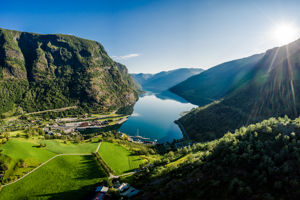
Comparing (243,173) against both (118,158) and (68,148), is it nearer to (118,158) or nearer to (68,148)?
(118,158)

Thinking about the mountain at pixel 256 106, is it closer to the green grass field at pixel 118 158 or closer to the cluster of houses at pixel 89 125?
the green grass field at pixel 118 158

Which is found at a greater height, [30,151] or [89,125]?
[30,151]

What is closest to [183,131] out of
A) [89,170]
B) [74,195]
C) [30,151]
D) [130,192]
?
[89,170]

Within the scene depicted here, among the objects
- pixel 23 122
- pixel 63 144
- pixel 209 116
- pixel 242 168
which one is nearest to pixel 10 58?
pixel 23 122

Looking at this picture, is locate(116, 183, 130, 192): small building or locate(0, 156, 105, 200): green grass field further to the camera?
locate(0, 156, 105, 200): green grass field

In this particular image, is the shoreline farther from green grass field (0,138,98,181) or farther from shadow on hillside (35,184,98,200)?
shadow on hillside (35,184,98,200)

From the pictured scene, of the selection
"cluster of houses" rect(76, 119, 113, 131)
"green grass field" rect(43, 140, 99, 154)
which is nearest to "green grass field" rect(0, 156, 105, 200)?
"green grass field" rect(43, 140, 99, 154)

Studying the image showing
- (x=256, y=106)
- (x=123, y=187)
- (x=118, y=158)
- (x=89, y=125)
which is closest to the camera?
(x=123, y=187)
